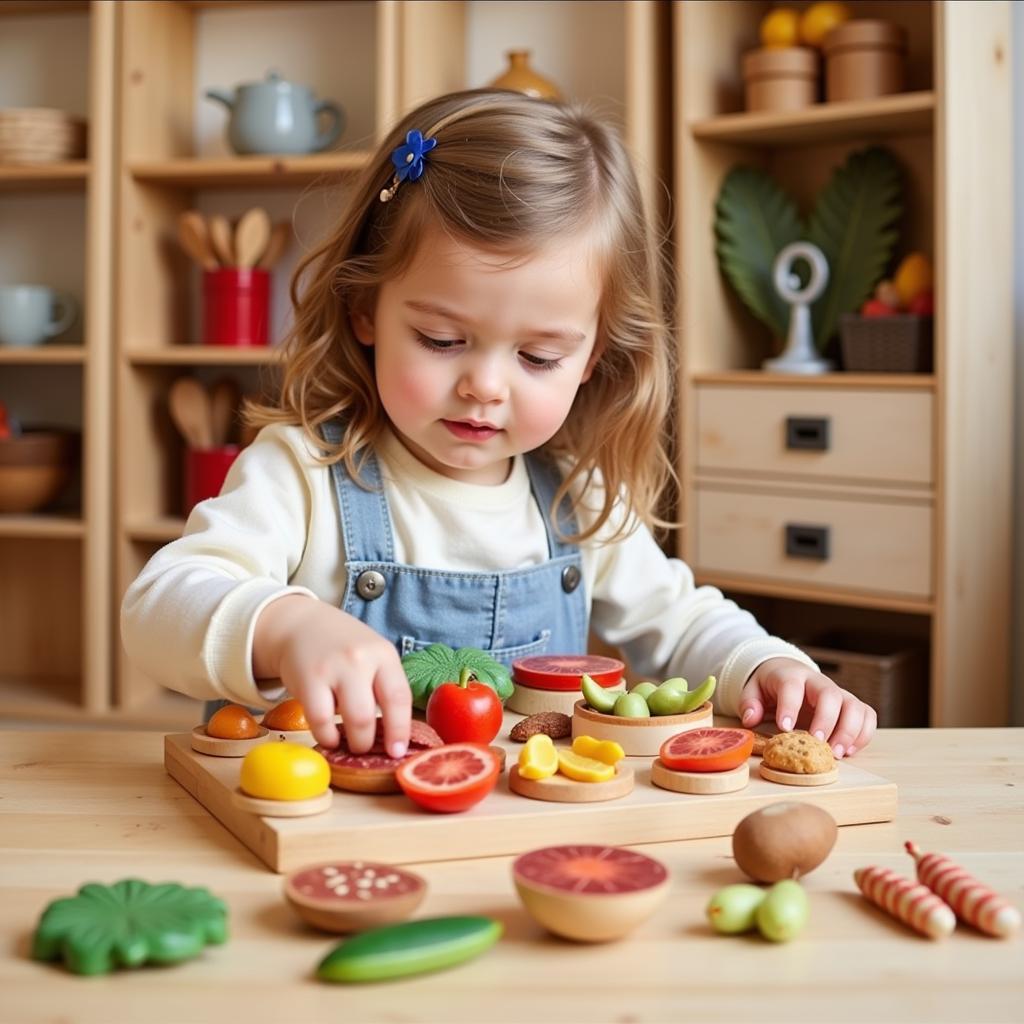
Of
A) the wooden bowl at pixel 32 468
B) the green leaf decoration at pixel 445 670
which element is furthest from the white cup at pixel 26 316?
the green leaf decoration at pixel 445 670

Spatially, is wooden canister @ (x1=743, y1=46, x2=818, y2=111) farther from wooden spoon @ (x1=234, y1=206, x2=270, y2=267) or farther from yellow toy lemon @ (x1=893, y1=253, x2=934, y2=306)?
wooden spoon @ (x1=234, y1=206, x2=270, y2=267)

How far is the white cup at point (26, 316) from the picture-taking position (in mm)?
2801

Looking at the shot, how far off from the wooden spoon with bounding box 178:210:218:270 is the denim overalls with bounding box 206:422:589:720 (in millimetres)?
1610

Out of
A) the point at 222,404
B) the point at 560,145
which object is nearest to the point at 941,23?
the point at 560,145

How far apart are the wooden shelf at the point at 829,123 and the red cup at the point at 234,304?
95 centimetres

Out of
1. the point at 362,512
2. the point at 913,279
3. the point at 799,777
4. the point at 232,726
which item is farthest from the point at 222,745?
the point at 913,279

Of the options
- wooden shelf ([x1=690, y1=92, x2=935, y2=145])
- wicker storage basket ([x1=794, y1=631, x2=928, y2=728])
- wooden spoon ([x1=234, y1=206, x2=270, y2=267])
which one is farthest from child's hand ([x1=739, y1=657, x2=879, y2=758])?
wooden spoon ([x1=234, y1=206, x2=270, y2=267])

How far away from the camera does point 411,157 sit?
1203mm

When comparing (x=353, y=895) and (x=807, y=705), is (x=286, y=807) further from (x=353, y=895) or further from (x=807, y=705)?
(x=807, y=705)

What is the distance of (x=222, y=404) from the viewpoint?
2.84 metres

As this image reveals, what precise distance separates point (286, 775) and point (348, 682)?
8 cm

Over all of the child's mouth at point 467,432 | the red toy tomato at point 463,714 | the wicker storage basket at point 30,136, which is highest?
the wicker storage basket at point 30,136

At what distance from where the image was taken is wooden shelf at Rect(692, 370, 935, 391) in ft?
7.22

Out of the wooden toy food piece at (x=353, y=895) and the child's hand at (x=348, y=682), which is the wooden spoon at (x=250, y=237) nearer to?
the child's hand at (x=348, y=682)
